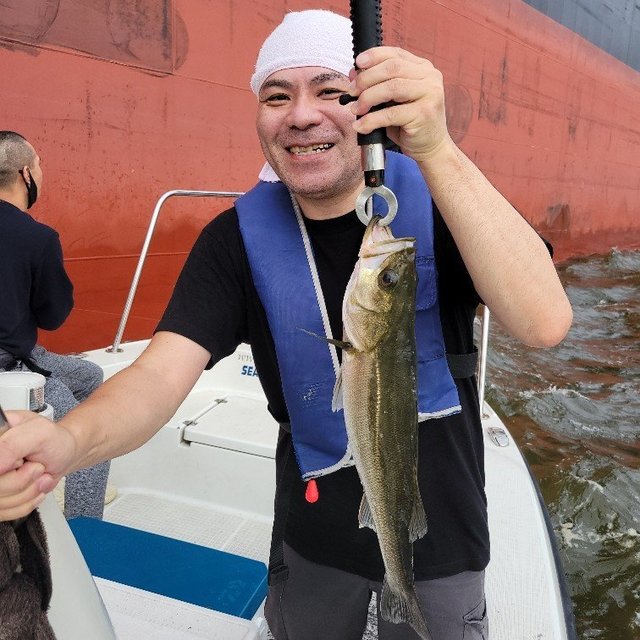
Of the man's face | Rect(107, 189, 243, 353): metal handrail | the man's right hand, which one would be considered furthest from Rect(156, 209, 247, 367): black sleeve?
Rect(107, 189, 243, 353): metal handrail

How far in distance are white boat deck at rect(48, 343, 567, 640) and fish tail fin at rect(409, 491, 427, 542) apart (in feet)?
2.47

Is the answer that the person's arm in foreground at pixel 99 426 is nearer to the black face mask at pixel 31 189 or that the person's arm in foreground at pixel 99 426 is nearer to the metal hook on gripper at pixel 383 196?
the metal hook on gripper at pixel 383 196

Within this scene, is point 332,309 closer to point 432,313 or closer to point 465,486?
point 432,313

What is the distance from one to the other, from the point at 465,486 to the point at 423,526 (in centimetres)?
26

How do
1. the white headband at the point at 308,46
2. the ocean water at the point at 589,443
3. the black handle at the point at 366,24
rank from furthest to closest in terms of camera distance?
the ocean water at the point at 589,443 < the white headband at the point at 308,46 < the black handle at the point at 366,24

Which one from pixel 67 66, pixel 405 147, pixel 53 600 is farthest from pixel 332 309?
pixel 67 66

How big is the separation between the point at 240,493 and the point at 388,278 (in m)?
2.56

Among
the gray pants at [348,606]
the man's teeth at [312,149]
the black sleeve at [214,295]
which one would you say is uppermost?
the man's teeth at [312,149]

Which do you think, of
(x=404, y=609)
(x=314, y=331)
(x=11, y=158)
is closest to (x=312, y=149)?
(x=314, y=331)

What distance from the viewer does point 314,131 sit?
1603mm

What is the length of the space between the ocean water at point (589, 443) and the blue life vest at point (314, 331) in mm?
2683

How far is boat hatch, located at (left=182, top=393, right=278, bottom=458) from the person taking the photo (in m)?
3.47

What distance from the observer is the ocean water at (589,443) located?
3793mm

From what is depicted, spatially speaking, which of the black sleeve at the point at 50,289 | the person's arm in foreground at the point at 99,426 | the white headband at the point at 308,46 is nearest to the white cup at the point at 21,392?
the person's arm in foreground at the point at 99,426
